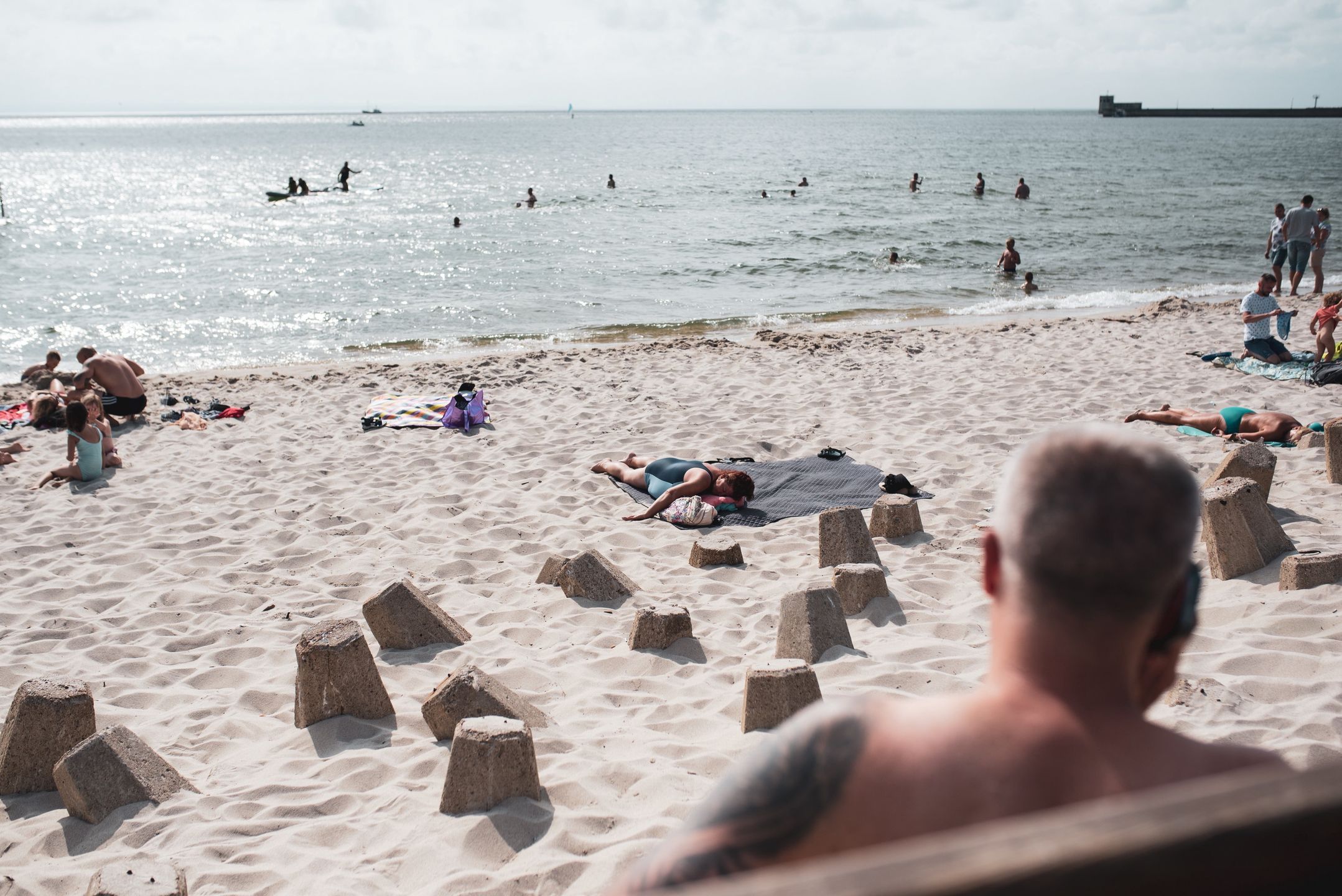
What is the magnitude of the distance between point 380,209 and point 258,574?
37043 millimetres

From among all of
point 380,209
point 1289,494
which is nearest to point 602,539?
point 1289,494

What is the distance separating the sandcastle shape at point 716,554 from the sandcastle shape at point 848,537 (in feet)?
2.07

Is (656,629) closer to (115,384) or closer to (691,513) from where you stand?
(691,513)

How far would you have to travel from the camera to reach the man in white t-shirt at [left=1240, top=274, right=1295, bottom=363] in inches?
443

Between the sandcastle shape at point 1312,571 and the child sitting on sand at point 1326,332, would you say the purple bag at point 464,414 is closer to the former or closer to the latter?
the sandcastle shape at point 1312,571

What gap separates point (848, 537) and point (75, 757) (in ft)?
13.9

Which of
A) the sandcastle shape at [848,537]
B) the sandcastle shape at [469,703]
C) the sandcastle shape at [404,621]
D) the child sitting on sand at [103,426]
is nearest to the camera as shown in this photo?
the sandcastle shape at [469,703]

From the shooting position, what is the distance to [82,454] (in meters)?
8.48

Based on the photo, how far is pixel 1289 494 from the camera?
269 inches

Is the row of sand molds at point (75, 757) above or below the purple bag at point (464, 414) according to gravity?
below

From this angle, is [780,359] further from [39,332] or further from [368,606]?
[39,332]

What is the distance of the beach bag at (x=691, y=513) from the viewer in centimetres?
728

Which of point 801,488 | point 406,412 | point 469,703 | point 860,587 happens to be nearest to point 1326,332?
point 801,488

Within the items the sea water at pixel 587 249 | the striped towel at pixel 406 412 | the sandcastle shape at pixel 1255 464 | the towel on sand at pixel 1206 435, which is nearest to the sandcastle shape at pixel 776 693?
the sandcastle shape at pixel 1255 464
